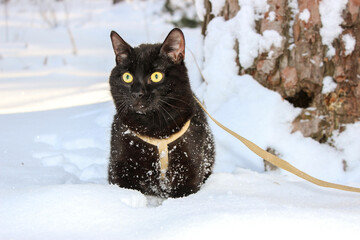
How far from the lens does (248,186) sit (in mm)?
2164

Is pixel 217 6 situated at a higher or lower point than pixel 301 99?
higher

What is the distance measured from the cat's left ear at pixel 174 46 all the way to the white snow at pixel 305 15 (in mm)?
1024

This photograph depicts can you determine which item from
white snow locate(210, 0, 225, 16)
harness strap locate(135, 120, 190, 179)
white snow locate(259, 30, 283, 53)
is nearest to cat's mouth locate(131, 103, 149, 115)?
harness strap locate(135, 120, 190, 179)

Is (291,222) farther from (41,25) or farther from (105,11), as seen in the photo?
(105,11)

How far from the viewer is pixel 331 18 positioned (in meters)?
2.53

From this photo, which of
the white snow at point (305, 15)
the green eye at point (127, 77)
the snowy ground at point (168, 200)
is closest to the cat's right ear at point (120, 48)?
the green eye at point (127, 77)

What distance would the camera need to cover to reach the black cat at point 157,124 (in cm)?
200

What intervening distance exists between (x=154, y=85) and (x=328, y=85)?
4.33ft

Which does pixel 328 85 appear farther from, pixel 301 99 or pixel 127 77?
pixel 127 77

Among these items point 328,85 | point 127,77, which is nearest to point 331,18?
point 328,85

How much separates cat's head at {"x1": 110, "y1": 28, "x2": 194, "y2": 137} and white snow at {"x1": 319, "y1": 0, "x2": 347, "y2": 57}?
1.09 metres

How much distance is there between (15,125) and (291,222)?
2.59m

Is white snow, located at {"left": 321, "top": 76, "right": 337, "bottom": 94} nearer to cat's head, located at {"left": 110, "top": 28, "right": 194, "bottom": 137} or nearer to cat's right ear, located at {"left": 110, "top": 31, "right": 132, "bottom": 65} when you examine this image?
cat's head, located at {"left": 110, "top": 28, "right": 194, "bottom": 137}

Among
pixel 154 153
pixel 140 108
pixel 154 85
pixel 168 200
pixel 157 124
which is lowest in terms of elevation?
pixel 168 200
